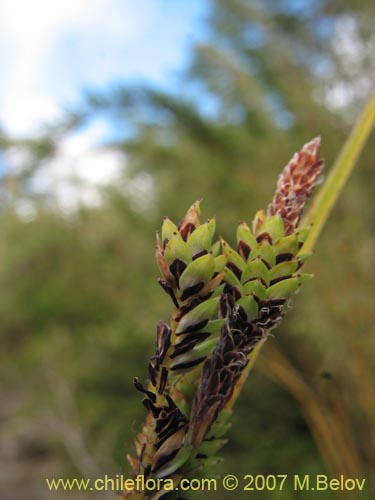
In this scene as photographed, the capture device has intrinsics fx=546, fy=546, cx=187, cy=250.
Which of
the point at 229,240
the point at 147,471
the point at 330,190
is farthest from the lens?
the point at 229,240

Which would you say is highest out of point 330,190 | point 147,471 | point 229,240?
point 229,240

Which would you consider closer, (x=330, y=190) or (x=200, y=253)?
(x=200, y=253)

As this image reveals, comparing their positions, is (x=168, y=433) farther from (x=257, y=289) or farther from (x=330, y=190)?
(x=330, y=190)

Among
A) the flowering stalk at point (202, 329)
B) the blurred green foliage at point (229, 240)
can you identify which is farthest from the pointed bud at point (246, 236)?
the blurred green foliage at point (229, 240)

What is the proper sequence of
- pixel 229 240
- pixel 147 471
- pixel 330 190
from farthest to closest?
pixel 229 240
pixel 330 190
pixel 147 471

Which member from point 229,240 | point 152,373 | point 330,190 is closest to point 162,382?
point 152,373

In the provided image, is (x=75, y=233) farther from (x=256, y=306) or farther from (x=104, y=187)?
(x=256, y=306)

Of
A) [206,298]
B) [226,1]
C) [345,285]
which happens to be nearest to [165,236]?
[206,298]

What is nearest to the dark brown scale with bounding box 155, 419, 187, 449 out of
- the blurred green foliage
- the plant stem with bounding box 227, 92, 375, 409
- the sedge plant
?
the sedge plant
